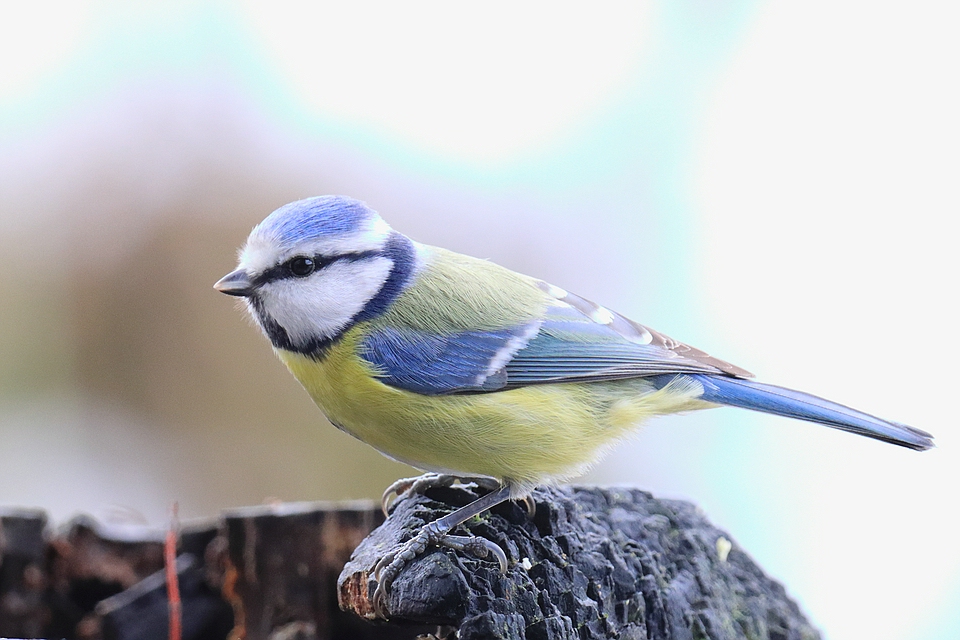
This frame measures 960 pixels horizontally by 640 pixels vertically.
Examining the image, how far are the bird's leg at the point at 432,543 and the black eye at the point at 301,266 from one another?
0.43 meters

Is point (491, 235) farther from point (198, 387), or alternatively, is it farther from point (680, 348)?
point (680, 348)

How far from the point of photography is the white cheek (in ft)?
4.53

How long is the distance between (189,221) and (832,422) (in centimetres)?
214

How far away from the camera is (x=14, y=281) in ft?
9.53

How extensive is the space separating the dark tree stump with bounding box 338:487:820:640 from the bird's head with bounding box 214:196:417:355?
32 centimetres

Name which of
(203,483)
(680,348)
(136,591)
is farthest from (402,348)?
(203,483)

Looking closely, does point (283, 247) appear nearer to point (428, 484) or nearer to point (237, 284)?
point (237, 284)

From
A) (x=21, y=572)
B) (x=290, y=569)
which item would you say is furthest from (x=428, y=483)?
(x=21, y=572)

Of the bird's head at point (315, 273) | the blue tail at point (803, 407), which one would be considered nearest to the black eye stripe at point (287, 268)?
the bird's head at point (315, 273)

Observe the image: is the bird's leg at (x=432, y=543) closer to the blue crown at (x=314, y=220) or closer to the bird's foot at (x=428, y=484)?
the bird's foot at (x=428, y=484)

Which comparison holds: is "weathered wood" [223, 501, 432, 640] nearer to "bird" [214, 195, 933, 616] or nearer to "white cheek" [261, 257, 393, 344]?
"bird" [214, 195, 933, 616]

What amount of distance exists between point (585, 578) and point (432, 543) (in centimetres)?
23

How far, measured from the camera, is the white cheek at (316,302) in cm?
138

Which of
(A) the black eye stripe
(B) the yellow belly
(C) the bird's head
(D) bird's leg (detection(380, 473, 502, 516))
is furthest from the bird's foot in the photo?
(A) the black eye stripe
